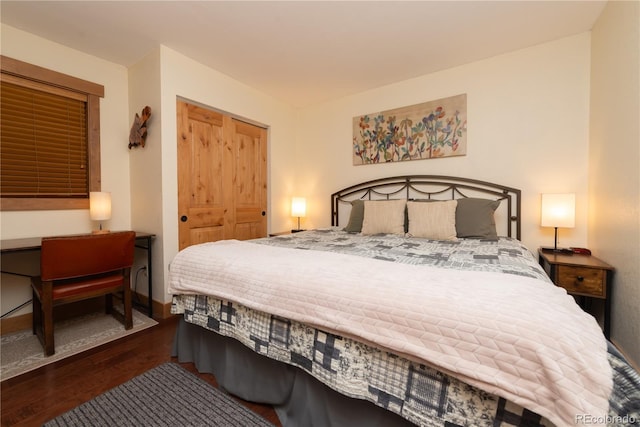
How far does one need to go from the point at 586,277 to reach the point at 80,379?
3.39m

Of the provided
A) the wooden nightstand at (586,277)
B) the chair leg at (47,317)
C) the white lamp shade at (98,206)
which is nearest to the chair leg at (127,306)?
the chair leg at (47,317)

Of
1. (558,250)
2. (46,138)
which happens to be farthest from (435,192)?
(46,138)

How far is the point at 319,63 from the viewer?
9.21 ft

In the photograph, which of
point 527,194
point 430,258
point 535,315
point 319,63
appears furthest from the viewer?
point 319,63

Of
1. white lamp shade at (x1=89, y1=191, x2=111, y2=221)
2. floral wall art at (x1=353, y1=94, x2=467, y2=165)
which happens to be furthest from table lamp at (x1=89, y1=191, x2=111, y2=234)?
floral wall art at (x1=353, y1=94, x2=467, y2=165)

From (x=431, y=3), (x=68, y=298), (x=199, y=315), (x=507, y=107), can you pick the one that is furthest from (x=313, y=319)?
(x=507, y=107)

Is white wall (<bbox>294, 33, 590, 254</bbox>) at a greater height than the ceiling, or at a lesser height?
lesser

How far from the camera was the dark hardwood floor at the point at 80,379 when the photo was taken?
141 cm

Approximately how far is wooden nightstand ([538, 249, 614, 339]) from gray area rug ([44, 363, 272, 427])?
2.18m

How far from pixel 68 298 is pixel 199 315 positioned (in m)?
1.21

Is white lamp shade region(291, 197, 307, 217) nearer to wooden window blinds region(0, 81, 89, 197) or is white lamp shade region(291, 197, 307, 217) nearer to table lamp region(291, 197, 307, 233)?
table lamp region(291, 197, 307, 233)

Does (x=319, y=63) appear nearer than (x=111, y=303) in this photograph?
No

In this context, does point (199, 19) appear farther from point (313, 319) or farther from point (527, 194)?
A: point (527, 194)

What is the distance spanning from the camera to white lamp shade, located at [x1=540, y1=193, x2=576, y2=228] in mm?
2201
